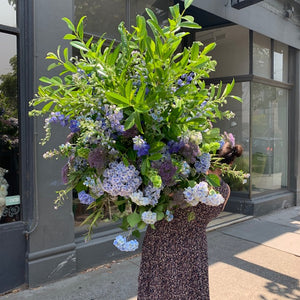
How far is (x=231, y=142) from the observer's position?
5.78ft

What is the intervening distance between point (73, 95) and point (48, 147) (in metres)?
2.31

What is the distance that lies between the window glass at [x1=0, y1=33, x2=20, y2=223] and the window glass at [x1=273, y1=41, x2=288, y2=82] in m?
5.86

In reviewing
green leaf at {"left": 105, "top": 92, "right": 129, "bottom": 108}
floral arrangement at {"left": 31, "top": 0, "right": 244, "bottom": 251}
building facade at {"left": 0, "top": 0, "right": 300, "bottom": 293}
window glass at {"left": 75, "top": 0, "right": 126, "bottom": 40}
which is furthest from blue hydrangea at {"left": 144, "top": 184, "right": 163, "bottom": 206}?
window glass at {"left": 75, "top": 0, "right": 126, "bottom": 40}

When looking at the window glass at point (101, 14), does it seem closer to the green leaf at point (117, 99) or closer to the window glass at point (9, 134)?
the window glass at point (9, 134)

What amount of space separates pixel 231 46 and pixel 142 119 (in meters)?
6.23

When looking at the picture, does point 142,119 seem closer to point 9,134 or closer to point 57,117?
point 57,117

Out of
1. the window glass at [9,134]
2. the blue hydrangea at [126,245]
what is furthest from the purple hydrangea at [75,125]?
the window glass at [9,134]

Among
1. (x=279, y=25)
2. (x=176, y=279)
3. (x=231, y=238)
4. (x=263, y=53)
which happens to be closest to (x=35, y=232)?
(x=176, y=279)

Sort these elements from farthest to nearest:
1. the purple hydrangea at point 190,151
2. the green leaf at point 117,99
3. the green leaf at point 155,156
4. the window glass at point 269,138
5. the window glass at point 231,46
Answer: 1. the window glass at point 269,138
2. the window glass at point 231,46
3. the purple hydrangea at point 190,151
4. the green leaf at point 155,156
5. the green leaf at point 117,99

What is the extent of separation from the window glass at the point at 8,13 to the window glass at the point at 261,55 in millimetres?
5002

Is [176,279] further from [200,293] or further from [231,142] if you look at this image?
[231,142]

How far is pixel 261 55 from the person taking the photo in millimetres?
6926

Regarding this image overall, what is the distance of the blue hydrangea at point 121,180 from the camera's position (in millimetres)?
1321

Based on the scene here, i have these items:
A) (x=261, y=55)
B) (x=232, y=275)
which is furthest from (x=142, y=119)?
(x=261, y=55)
